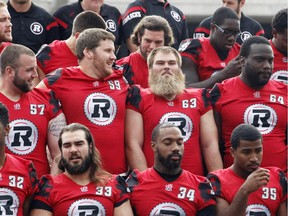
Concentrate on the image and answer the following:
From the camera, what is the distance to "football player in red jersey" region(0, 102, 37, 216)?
34.1 feet

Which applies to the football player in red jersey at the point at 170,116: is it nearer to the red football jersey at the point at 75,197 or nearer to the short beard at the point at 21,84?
the red football jersey at the point at 75,197

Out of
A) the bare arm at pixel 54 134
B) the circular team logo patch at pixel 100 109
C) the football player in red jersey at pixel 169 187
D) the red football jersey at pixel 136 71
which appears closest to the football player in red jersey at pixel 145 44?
the red football jersey at pixel 136 71

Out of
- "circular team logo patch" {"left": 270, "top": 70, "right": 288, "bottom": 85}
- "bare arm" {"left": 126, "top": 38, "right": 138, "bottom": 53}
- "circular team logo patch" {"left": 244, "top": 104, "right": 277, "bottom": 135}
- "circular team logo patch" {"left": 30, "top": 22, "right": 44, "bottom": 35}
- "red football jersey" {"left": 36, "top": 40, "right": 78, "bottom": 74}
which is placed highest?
"circular team logo patch" {"left": 30, "top": 22, "right": 44, "bottom": 35}

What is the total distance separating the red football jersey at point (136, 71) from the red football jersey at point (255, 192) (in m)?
1.61

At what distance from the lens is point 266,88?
11750 mm

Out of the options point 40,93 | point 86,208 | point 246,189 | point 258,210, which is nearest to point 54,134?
point 40,93

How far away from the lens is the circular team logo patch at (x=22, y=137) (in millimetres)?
10844

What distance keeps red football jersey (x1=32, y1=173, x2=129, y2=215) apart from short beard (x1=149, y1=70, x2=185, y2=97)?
1211 mm

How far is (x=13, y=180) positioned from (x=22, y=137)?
21.6 inches

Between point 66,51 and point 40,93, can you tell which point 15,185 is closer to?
point 40,93

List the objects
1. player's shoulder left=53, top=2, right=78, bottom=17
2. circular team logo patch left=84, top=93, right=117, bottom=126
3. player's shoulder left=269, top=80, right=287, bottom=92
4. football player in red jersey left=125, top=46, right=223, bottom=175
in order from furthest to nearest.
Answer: player's shoulder left=53, top=2, right=78, bottom=17, player's shoulder left=269, top=80, right=287, bottom=92, football player in red jersey left=125, top=46, right=223, bottom=175, circular team logo patch left=84, top=93, right=117, bottom=126

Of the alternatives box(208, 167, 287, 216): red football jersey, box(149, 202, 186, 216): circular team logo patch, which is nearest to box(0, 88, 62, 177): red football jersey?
box(149, 202, 186, 216): circular team logo patch

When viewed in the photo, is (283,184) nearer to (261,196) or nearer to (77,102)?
(261,196)

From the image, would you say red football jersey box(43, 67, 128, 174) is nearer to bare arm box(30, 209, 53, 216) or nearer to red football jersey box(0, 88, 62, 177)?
red football jersey box(0, 88, 62, 177)
